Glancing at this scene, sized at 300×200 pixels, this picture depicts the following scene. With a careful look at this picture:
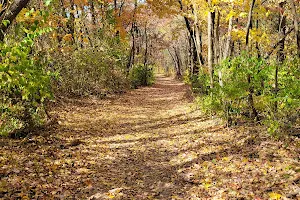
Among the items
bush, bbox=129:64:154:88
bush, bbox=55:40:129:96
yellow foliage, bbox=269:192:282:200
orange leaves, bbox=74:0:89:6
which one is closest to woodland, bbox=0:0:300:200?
yellow foliage, bbox=269:192:282:200

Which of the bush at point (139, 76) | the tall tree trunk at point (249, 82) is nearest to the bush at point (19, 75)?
the tall tree trunk at point (249, 82)

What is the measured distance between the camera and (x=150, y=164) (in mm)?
5941

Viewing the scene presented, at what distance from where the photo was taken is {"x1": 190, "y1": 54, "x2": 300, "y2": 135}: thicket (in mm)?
5395

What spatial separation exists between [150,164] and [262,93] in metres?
3.18

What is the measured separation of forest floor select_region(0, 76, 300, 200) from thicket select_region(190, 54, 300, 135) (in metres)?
0.45

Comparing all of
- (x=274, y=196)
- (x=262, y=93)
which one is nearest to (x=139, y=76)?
(x=262, y=93)

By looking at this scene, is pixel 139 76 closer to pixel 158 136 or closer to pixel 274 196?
pixel 158 136

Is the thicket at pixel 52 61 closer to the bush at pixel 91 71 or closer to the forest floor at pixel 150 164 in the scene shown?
the bush at pixel 91 71

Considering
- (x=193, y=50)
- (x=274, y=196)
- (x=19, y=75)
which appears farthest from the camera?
(x=193, y=50)

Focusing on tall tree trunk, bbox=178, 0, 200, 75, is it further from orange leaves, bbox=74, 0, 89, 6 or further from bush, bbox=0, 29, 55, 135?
bush, bbox=0, 29, 55, 135

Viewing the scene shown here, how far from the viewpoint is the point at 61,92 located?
12773mm

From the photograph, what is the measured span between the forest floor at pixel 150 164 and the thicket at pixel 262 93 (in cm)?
45

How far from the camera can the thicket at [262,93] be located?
5395 millimetres

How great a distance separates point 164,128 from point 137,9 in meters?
13.7
